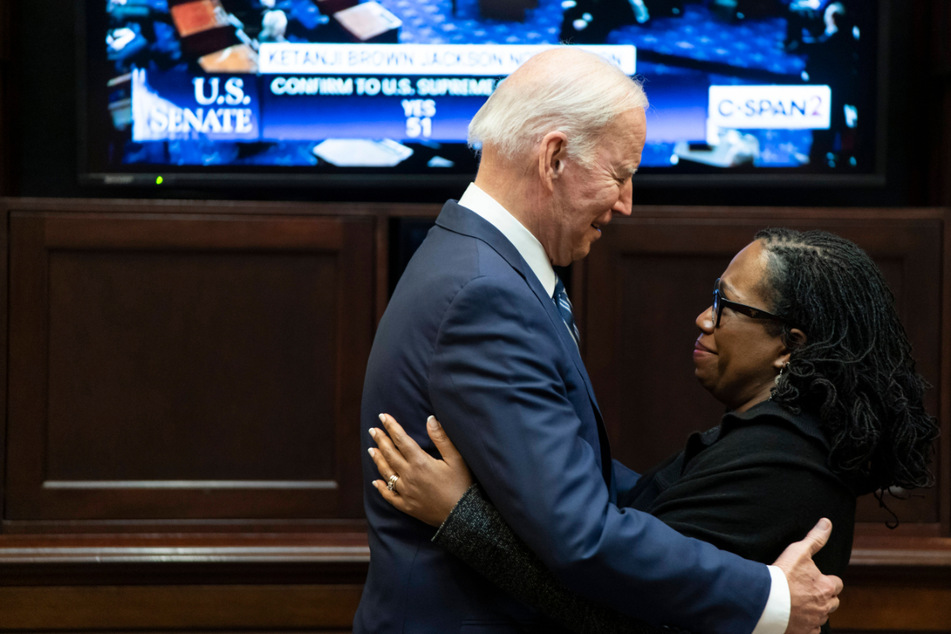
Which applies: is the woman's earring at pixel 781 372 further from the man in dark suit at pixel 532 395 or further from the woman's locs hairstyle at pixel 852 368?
the man in dark suit at pixel 532 395

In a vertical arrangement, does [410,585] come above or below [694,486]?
below

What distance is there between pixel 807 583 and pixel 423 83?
1.68 m

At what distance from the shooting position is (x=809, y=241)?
4.89 feet

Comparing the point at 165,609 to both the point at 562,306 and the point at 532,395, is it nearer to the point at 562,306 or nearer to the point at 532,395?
the point at 562,306

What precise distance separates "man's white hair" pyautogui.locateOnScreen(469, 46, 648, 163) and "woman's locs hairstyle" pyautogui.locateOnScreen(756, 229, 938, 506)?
392mm

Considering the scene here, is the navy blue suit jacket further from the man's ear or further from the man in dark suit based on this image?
the man's ear

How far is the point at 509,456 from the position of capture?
46.0 inches

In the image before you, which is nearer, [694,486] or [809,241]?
[694,486]

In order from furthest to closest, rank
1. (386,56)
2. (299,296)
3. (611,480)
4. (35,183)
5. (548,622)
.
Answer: (35,183), (386,56), (299,296), (611,480), (548,622)

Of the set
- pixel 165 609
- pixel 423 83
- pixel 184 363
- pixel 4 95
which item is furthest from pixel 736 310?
pixel 4 95

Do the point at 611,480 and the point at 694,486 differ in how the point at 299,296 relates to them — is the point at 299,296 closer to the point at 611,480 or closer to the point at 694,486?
the point at 611,480

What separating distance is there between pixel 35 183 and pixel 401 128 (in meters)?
1.11

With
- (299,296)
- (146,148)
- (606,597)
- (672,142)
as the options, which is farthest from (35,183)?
(606,597)

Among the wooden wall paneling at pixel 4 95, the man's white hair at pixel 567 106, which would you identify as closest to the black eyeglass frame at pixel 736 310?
the man's white hair at pixel 567 106
